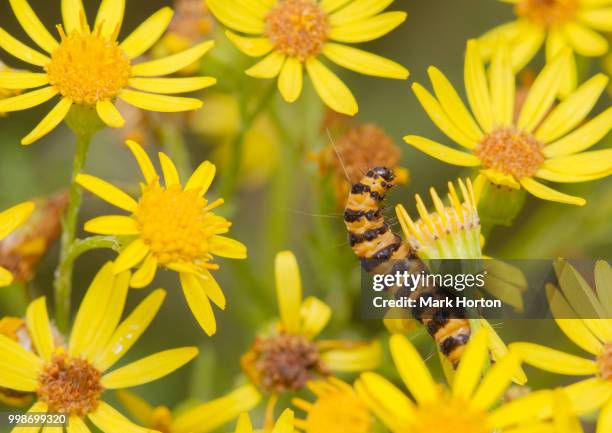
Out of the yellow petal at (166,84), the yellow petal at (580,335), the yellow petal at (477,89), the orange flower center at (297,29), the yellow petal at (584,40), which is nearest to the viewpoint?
the yellow petal at (580,335)

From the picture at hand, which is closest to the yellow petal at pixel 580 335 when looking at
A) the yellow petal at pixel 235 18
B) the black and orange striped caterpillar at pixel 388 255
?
the black and orange striped caterpillar at pixel 388 255

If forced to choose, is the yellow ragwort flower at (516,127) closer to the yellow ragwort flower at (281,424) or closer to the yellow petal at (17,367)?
the yellow ragwort flower at (281,424)

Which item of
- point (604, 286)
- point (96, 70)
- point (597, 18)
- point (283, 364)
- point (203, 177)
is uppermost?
point (597, 18)

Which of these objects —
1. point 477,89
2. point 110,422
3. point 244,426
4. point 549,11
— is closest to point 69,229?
point 110,422

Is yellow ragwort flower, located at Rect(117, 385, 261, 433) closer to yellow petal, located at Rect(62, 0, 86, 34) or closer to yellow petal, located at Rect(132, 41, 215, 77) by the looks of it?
yellow petal, located at Rect(132, 41, 215, 77)

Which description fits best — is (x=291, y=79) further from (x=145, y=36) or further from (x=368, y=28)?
(x=145, y=36)

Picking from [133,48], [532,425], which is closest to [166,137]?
[133,48]
